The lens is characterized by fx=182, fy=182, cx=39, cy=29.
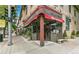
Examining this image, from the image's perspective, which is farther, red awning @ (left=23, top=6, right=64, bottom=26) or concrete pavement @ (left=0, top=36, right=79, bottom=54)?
red awning @ (left=23, top=6, right=64, bottom=26)

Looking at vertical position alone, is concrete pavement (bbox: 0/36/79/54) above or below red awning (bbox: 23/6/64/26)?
below

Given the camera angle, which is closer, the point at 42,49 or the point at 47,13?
the point at 42,49

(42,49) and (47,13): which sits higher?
(47,13)

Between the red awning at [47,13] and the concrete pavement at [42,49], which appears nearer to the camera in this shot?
the concrete pavement at [42,49]

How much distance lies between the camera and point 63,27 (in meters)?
23.0

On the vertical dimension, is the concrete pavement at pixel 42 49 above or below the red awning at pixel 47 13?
below
